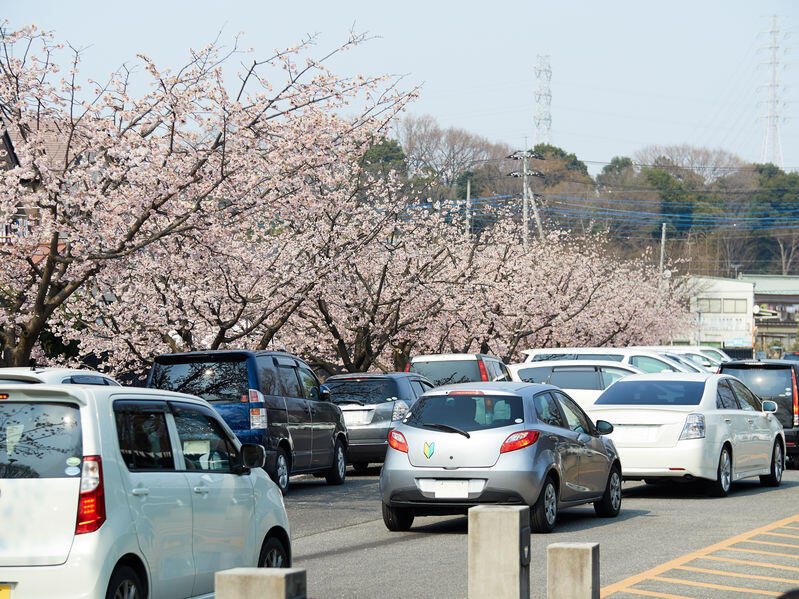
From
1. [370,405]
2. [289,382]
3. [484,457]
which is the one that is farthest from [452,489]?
[370,405]

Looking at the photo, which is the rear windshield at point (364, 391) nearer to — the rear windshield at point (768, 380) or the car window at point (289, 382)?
the car window at point (289, 382)

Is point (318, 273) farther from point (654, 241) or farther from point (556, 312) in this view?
point (654, 241)

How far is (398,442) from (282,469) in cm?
391

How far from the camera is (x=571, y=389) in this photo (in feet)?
70.3

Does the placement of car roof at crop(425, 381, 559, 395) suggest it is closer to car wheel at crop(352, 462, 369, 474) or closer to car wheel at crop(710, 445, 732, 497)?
car wheel at crop(710, 445, 732, 497)

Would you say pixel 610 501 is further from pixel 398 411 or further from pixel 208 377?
pixel 398 411

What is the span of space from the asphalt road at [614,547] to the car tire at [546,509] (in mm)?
139

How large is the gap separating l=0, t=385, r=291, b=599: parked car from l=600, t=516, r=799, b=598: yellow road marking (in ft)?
9.62

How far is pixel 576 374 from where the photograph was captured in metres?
21.7

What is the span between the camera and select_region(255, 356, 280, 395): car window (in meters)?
15.0

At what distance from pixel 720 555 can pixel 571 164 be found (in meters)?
97.0

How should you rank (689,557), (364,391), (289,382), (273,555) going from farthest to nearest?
(364,391) < (289,382) < (689,557) < (273,555)

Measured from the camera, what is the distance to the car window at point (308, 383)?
1680 cm

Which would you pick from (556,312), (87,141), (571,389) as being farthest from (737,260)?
(87,141)
